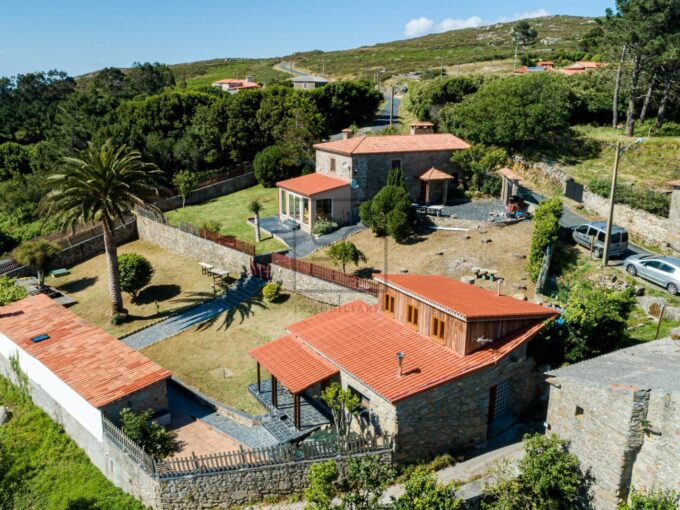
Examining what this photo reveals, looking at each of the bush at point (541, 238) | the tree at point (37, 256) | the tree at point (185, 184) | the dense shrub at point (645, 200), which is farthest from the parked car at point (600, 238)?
the tree at point (37, 256)

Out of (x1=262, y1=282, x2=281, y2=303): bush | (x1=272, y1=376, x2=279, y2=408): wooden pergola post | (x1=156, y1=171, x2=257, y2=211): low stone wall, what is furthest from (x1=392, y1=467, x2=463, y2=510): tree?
(x1=156, y1=171, x2=257, y2=211): low stone wall

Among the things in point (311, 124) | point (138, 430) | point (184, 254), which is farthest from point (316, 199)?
point (138, 430)

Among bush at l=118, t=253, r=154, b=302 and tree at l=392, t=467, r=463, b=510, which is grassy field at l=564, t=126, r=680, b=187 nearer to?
bush at l=118, t=253, r=154, b=302

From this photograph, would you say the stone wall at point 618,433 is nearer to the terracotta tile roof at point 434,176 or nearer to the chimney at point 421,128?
the terracotta tile roof at point 434,176

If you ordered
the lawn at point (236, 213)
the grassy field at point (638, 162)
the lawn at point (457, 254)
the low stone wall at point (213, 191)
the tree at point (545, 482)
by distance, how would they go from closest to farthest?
the tree at point (545, 482), the lawn at point (457, 254), the lawn at point (236, 213), the grassy field at point (638, 162), the low stone wall at point (213, 191)

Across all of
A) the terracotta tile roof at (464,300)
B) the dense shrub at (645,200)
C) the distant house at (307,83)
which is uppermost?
the distant house at (307,83)

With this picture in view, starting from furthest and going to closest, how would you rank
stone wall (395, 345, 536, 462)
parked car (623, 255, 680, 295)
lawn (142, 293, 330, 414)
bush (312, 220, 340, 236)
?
1. bush (312, 220, 340, 236)
2. parked car (623, 255, 680, 295)
3. lawn (142, 293, 330, 414)
4. stone wall (395, 345, 536, 462)

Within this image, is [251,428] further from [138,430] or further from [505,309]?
[505,309]
